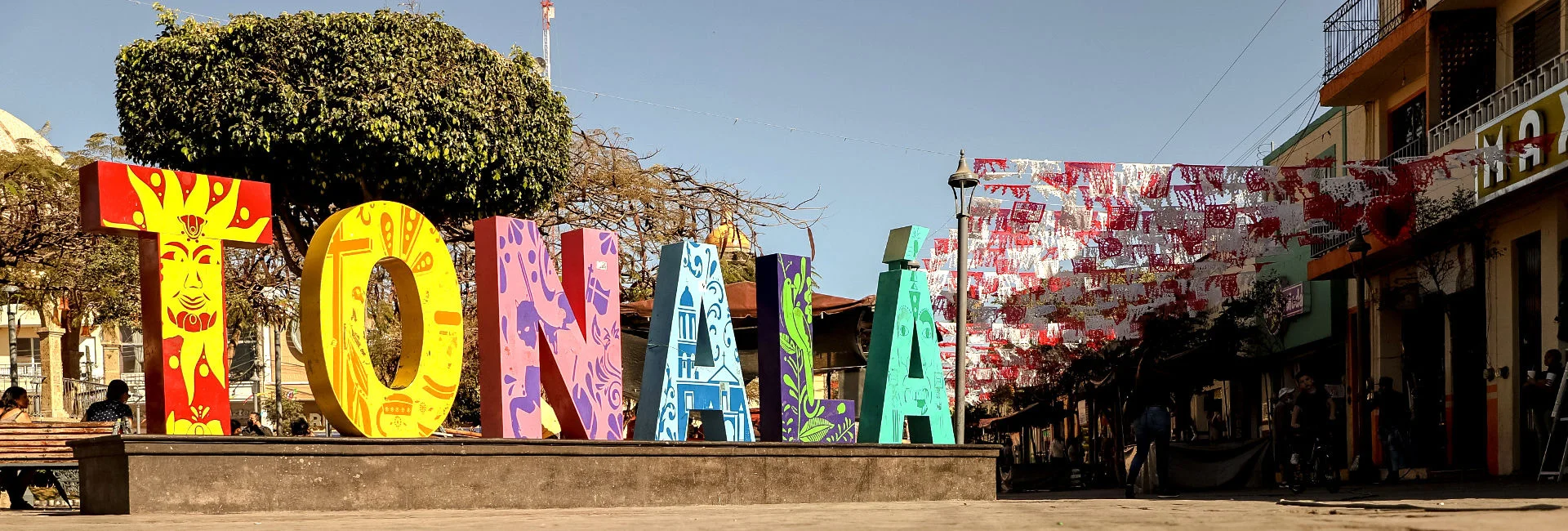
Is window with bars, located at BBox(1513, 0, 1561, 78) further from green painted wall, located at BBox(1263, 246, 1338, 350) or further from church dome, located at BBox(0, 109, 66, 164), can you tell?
church dome, located at BBox(0, 109, 66, 164)

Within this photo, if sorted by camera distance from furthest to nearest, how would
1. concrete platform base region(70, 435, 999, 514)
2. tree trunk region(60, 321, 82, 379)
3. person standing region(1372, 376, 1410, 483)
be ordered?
tree trunk region(60, 321, 82, 379) → person standing region(1372, 376, 1410, 483) → concrete platform base region(70, 435, 999, 514)

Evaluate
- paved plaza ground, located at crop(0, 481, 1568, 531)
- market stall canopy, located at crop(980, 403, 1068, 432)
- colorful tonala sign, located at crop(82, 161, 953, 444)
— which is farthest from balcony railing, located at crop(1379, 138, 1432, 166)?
market stall canopy, located at crop(980, 403, 1068, 432)

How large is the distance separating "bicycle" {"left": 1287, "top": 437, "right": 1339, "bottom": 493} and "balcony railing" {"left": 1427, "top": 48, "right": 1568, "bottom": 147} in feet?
14.6

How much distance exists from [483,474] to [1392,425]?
12.4 metres

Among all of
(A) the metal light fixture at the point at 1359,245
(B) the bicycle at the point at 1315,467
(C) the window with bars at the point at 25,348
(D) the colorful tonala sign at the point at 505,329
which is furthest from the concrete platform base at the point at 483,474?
(C) the window with bars at the point at 25,348

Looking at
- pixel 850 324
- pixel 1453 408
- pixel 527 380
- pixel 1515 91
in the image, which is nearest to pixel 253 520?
pixel 527 380

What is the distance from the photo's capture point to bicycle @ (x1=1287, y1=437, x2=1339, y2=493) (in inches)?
587

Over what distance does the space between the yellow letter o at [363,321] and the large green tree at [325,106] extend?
28.9 feet

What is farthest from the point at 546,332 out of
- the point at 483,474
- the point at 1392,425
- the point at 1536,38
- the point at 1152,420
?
the point at 1536,38

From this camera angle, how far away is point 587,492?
11359 mm

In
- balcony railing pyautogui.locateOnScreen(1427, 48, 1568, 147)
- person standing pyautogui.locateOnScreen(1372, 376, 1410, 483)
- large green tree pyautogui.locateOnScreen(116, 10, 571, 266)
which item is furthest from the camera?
large green tree pyautogui.locateOnScreen(116, 10, 571, 266)

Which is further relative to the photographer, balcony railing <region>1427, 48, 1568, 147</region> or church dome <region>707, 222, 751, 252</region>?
church dome <region>707, 222, 751, 252</region>

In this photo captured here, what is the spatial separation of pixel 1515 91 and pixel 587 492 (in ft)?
41.4

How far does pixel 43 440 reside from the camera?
1371 centimetres
